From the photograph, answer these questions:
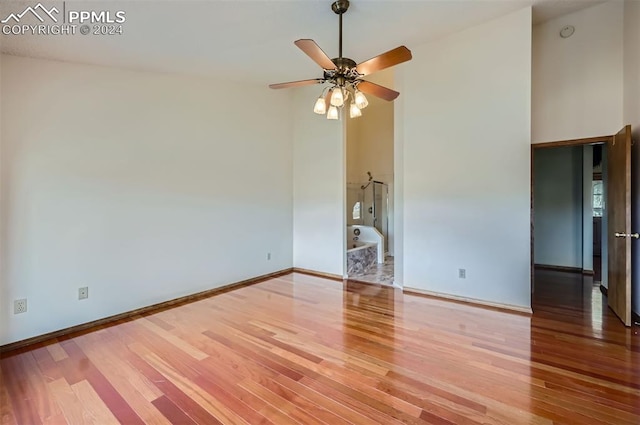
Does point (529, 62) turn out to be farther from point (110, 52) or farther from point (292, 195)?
point (110, 52)

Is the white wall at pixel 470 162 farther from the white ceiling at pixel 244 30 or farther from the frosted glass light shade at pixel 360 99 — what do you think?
the frosted glass light shade at pixel 360 99

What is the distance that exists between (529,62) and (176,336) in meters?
4.63

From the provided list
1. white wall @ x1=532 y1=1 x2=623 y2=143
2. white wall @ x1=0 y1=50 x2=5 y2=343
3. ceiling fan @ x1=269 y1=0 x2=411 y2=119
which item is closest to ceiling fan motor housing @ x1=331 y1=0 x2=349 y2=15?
A: ceiling fan @ x1=269 y1=0 x2=411 y2=119

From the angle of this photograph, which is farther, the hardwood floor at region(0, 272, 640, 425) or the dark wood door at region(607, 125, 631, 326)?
the dark wood door at region(607, 125, 631, 326)

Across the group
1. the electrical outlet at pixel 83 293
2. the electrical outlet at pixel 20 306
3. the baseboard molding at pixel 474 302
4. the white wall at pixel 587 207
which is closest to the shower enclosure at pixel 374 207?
the baseboard molding at pixel 474 302

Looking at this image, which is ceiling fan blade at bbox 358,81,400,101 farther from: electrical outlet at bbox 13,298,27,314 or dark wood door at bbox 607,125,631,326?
electrical outlet at bbox 13,298,27,314

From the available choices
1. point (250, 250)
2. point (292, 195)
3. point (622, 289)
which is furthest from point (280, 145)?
point (622, 289)

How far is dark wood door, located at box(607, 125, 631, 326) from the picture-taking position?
2.81 meters

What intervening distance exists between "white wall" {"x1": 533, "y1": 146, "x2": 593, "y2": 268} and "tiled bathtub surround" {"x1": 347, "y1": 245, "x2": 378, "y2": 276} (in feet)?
9.72

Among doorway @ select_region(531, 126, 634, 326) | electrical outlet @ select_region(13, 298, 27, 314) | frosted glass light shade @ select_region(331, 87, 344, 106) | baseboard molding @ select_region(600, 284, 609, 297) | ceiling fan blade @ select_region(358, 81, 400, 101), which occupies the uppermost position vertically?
ceiling fan blade @ select_region(358, 81, 400, 101)

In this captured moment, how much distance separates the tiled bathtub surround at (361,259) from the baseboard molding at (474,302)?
3.97 feet

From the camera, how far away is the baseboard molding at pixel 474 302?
132 inches

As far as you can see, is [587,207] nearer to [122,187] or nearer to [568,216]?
[568,216]

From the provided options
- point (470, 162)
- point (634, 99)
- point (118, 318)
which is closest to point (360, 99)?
point (470, 162)
